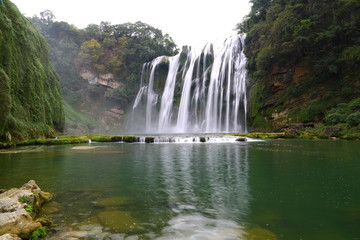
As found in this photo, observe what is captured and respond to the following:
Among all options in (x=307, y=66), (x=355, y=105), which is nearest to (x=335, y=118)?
(x=355, y=105)

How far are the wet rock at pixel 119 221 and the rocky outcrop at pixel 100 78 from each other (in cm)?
5896

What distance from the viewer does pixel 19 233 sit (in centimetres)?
358

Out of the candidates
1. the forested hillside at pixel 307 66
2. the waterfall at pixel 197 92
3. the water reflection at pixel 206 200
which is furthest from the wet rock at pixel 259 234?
the waterfall at pixel 197 92

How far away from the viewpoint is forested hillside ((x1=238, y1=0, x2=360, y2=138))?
2925 centimetres

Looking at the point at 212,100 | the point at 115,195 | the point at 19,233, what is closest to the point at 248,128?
the point at 212,100

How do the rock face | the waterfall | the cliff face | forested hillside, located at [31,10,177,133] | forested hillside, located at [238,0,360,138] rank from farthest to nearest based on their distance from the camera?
forested hillside, located at [31,10,177,133]
the waterfall
forested hillside, located at [238,0,360,138]
the cliff face
the rock face

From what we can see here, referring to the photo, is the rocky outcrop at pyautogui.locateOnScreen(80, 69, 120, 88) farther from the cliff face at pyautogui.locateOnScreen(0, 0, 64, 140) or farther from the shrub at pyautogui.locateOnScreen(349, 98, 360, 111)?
the shrub at pyautogui.locateOnScreen(349, 98, 360, 111)

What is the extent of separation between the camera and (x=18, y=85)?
2125cm

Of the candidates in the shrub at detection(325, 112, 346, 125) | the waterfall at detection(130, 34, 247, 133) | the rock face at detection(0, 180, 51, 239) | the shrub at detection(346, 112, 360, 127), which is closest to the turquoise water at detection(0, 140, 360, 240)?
the rock face at detection(0, 180, 51, 239)

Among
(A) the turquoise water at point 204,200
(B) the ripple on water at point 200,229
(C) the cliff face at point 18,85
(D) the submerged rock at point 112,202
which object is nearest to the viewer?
(B) the ripple on water at point 200,229

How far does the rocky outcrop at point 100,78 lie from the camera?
203 ft

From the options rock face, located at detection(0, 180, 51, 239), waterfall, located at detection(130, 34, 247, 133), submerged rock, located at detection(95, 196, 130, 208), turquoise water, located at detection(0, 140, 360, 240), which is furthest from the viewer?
waterfall, located at detection(130, 34, 247, 133)

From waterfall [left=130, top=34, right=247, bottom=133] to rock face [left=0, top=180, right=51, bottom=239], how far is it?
34.8m

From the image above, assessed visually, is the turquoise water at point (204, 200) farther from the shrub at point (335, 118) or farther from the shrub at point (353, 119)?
the shrub at point (335, 118)
